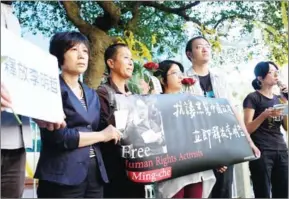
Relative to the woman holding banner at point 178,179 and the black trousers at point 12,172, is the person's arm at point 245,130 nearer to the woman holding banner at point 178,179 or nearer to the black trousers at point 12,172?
the woman holding banner at point 178,179

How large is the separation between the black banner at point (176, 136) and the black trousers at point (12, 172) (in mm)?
436

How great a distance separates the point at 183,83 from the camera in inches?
80.4

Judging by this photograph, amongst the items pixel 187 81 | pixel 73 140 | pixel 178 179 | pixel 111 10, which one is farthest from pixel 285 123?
pixel 73 140

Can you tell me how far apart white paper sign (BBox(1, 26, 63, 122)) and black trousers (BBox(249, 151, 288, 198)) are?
1.16 meters

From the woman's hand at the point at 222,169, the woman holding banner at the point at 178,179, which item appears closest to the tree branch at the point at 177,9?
the woman holding banner at the point at 178,179

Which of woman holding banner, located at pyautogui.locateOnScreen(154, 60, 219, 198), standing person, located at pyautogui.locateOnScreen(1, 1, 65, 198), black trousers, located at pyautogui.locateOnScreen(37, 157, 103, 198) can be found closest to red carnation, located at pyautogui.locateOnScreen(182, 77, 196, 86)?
woman holding banner, located at pyautogui.locateOnScreen(154, 60, 219, 198)

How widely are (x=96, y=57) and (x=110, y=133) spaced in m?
0.56

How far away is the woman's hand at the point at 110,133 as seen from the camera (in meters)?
1.65

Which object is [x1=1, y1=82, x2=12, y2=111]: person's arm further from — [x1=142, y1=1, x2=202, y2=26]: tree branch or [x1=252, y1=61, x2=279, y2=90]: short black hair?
[x1=252, y1=61, x2=279, y2=90]: short black hair

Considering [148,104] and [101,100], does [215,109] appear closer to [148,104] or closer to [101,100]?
[148,104]

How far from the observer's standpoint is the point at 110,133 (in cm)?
166

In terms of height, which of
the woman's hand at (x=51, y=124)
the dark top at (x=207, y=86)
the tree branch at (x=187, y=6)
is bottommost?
the woman's hand at (x=51, y=124)

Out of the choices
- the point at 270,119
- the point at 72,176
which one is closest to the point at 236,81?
the point at 270,119

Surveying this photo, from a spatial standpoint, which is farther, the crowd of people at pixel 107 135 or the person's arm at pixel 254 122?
the person's arm at pixel 254 122
